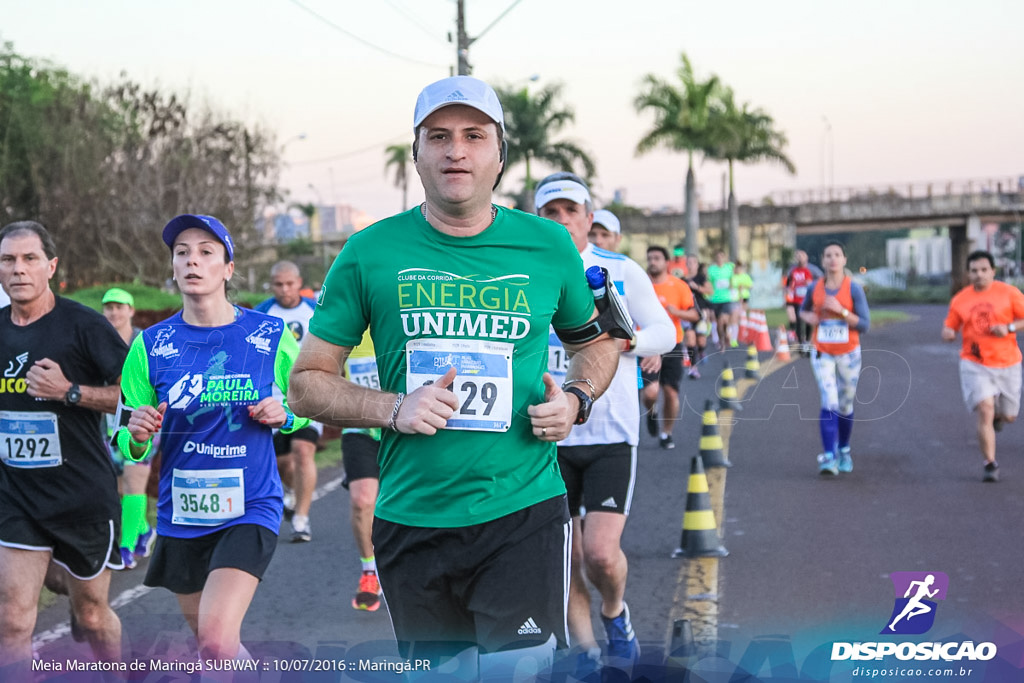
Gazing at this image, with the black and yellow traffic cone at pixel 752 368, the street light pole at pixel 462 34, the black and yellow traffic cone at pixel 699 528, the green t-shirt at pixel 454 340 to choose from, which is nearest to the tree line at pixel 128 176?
the street light pole at pixel 462 34

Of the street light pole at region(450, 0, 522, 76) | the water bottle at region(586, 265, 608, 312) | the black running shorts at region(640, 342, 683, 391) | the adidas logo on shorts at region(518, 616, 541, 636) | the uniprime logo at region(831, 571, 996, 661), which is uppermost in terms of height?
the street light pole at region(450, 0, 522, 76)

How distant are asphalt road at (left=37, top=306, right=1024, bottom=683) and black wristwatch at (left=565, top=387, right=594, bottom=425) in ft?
5.57

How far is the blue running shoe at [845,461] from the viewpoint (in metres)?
10.8

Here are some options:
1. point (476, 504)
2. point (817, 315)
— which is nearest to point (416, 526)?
point (476, 504)

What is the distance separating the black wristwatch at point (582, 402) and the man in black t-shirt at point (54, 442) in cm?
238

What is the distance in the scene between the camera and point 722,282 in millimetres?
25234

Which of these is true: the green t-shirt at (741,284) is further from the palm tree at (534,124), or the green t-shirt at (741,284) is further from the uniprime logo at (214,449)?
the uniprime logo at (214,449)

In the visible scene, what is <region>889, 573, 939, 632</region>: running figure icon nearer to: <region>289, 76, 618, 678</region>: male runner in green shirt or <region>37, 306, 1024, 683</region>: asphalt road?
<region>37, 306, 1024, 683</region>: asphalt road

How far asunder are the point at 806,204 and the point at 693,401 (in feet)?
167

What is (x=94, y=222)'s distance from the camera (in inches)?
1443

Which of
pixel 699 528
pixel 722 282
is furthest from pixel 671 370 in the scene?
pixel 722 282

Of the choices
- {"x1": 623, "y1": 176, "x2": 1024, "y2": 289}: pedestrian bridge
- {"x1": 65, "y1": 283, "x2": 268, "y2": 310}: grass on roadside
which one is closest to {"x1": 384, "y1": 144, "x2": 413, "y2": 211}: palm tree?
{"x1": 623, "y1": 176, "x2": 1024, "y2": 289}: pedestrian bridge

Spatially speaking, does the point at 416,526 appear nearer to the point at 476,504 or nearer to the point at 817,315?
the point at 476,504

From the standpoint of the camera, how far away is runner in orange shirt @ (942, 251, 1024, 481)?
1012 centimetres
